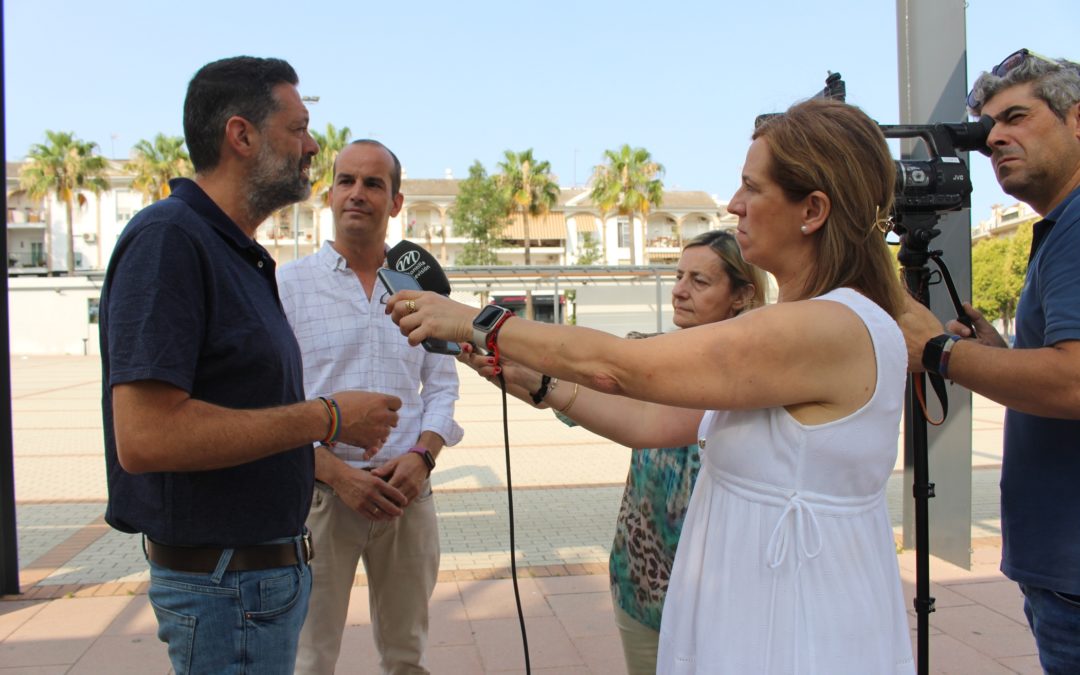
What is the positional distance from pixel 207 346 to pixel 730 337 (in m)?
1.19

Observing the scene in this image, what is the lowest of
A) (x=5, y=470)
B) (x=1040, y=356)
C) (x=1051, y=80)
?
(x=5, y=470)

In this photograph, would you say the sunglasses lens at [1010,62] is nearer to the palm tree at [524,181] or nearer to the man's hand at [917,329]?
the man's hand at [917,329]

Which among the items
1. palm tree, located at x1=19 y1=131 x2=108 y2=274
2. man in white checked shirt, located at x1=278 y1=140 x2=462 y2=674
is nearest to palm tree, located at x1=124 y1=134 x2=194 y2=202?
palm tree, located at x1=19 y1=131 x2=108 y2=274

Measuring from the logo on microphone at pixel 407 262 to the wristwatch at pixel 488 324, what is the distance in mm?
615

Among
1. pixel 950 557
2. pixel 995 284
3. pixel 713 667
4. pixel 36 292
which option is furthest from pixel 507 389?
pixel 995 284

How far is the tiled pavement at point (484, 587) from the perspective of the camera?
13.2 ft

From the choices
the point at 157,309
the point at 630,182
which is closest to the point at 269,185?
the point at 157,309

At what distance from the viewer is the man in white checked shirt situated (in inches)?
117

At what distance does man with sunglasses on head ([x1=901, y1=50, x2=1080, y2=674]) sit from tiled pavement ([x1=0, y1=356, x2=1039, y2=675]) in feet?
6.68

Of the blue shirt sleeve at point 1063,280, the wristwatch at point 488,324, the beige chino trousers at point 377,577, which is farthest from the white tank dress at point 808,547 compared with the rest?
the beige chino trousers at point 377,577

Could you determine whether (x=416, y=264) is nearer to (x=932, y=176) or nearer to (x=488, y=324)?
(x=488, y=324)

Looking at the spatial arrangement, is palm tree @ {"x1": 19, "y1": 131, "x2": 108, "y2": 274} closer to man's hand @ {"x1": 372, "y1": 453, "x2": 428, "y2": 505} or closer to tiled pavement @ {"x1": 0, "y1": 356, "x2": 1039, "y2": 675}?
tiled pavement @ {"x1": 0, "y1": 356, "x2": 1039, "y2": 675}

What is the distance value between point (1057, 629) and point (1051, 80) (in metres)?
1.51

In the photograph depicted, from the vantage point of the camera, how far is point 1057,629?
6.93 feet
